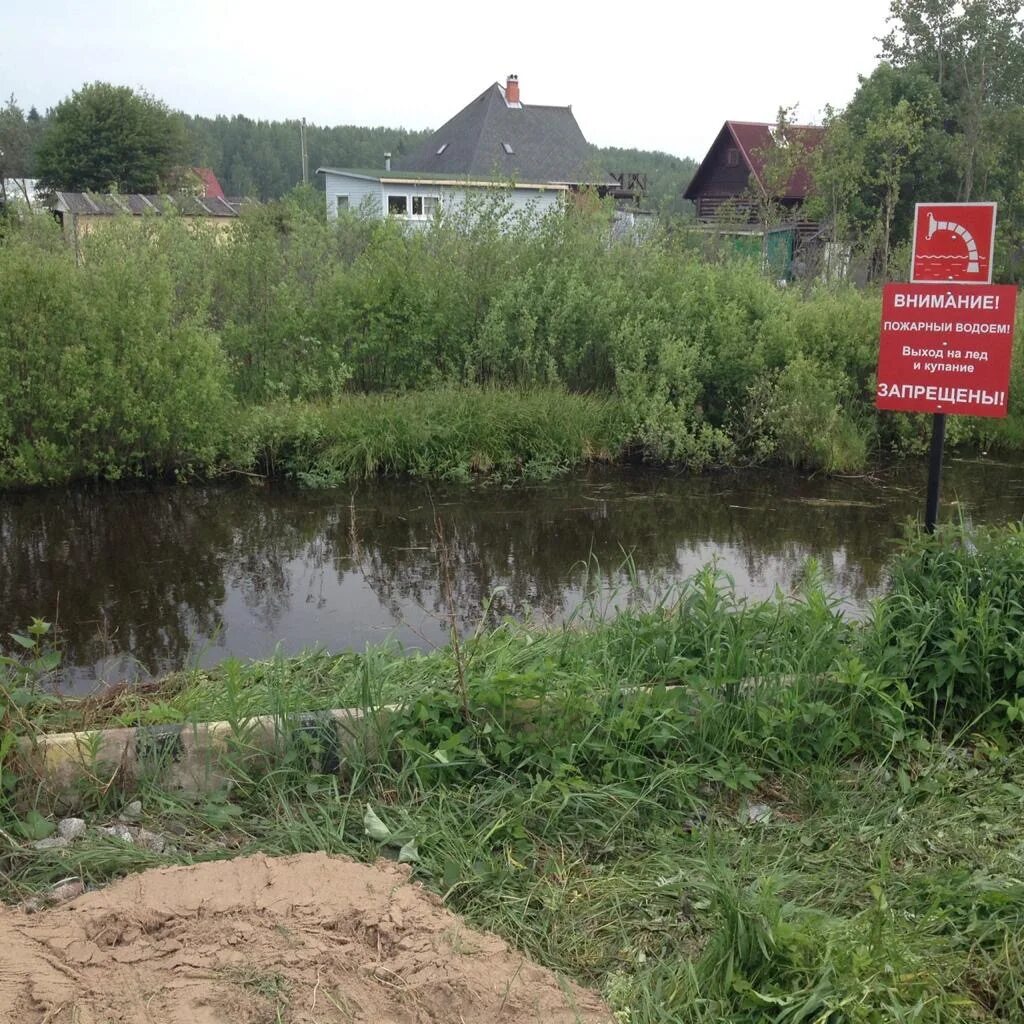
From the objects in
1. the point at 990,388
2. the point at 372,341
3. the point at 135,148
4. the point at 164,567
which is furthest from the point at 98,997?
the point at 135,148

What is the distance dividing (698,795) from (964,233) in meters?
3.16

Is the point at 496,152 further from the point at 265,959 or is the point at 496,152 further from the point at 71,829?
the point at 265,959

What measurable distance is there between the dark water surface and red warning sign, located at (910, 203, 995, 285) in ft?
7.20

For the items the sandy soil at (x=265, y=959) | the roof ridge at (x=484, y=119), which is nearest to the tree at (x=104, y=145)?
the roof ridge at (x=484, y=119)

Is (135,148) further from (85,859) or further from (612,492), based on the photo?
(85,859)

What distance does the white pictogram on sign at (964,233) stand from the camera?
203 inches

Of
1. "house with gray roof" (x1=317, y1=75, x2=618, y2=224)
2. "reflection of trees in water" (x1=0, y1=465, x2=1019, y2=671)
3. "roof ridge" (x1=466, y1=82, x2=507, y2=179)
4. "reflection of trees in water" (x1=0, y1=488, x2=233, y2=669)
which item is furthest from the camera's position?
"roof ridge" (x1=466, y1=82, x2=507, y2=179)

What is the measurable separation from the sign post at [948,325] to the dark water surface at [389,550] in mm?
1793

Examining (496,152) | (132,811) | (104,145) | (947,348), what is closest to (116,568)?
(132,811)

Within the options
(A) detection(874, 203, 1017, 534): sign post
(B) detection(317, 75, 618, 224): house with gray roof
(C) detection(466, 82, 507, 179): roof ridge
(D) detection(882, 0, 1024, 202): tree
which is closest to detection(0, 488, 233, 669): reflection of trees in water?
(A) detection(874, 203, 1017, 534): sign post

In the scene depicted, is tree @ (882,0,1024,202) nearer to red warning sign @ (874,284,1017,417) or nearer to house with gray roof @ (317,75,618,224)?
house with gray roof @ (317,75,618,224)

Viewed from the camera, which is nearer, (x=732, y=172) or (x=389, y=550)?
(x=389, y=550)

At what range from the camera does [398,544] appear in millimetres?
8289

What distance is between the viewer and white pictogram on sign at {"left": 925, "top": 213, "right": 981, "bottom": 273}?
5164 mm
